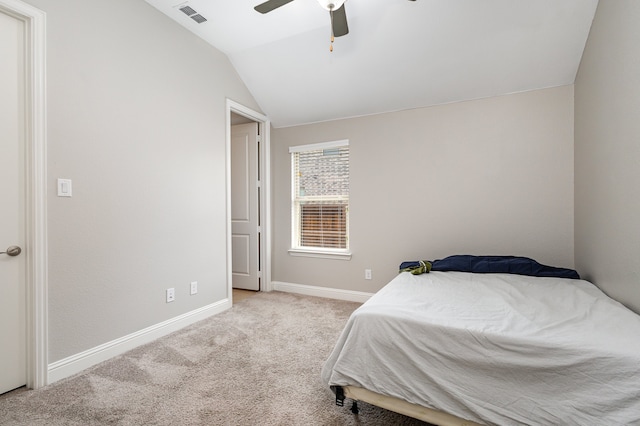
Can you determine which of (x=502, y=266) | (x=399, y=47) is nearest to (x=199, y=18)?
(x=399, y=47)

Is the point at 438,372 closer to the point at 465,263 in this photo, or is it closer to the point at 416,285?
the point at 416,285

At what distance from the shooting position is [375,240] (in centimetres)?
370

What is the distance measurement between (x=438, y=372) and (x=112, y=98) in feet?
9.39

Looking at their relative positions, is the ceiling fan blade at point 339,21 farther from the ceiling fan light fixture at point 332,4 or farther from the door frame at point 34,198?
the door frame at point 34,198

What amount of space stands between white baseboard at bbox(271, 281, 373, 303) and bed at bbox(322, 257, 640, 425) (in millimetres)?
1909

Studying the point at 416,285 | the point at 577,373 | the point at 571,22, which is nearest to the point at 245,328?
the point at 416,285

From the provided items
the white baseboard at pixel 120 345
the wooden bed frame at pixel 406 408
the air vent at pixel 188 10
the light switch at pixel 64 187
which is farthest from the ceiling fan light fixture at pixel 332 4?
the white baseboard at pixel 120 345

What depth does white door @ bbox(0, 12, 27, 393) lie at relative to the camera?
1.88 metres

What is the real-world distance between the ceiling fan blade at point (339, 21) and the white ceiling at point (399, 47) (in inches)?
20.3

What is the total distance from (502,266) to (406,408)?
5.94 ft

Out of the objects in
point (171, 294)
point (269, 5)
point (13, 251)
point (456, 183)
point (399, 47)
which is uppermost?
point (399, 47)

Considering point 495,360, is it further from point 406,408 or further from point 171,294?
point 171,294

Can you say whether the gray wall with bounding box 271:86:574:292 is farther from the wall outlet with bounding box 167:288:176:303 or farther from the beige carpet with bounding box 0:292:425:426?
the wall outlet with bounding box 167:288:176:303

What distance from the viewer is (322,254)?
13.1 feet
